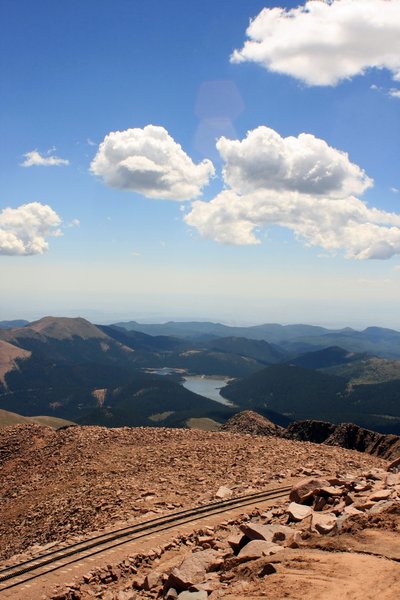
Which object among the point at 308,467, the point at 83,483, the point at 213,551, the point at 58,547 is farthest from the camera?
the point at 308,467

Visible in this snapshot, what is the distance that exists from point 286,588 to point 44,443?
25.3 m

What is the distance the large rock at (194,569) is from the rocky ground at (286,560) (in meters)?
0.03

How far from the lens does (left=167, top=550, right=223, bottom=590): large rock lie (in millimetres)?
12208

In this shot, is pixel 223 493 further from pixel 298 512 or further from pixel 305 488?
pixel 298 512

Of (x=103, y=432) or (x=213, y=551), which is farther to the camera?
(x=103, y=432)

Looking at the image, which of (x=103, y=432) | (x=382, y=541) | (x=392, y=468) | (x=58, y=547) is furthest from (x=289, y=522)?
(x=103, y=432)

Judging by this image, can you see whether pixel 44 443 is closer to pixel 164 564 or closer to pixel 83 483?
pixel 83 483

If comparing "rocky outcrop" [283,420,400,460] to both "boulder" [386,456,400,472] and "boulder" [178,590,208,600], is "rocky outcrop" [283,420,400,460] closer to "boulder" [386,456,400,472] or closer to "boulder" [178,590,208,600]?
"boulder" [386,456,400,472]

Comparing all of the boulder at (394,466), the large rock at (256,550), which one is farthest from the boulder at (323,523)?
the boulder at (394,466)

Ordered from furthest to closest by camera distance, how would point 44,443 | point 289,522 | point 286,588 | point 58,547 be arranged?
1. point 44,443
2. point 58,547
3. point 289,522
4. point 286,588

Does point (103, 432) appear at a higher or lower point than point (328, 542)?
lower

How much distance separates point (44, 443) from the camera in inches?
1282

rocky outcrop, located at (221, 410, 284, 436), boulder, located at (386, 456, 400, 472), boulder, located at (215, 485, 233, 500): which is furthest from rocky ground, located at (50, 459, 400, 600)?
rocky outcrop, located at (221, 410, 284, 436)

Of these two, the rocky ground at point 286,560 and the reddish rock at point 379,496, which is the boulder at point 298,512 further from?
the reddish rock at point 379,496
